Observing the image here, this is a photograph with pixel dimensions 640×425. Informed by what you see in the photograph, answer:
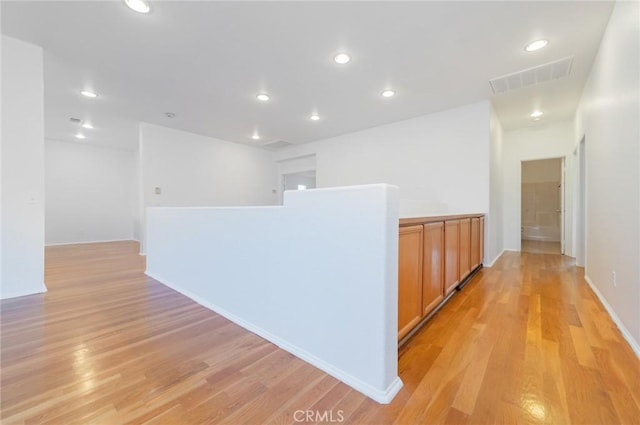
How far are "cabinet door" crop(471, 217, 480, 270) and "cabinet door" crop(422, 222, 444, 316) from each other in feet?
4.35

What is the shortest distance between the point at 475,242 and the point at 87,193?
8541 mm

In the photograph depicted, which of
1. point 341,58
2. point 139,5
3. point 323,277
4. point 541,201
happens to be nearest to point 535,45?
point 341,58

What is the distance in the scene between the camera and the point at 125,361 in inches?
61.0

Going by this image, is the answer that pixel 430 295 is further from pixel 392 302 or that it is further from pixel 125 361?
pixel 125 361

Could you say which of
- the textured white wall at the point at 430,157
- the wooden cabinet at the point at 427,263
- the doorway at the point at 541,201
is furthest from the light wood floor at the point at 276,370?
the doorway at the point at 541,201

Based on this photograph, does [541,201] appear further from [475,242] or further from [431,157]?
[475,242]

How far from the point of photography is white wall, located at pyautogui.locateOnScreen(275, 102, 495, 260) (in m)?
3.93

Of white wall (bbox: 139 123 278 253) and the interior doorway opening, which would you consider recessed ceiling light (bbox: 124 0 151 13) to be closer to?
white wall (bbox: 139 123 278 253)

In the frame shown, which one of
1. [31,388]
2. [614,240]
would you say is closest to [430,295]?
[614,240]

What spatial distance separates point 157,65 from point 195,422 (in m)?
3.41

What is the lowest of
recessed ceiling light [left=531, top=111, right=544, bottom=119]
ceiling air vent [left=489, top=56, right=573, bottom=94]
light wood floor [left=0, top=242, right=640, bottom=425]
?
light wood floor [left=0, top=242, right=640, bottom=425]

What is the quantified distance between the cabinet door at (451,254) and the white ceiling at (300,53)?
1757 millimetres

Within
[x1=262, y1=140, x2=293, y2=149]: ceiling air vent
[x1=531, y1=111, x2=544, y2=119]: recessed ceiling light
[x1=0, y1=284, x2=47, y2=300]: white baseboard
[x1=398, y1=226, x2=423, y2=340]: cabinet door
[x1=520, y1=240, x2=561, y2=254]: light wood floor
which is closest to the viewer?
[x1=398, y1=226, x2=423, y2=340]: cabinet door

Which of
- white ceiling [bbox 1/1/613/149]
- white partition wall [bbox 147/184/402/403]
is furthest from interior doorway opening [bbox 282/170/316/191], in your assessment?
white partition wall [bbox 147/184/402/403]
